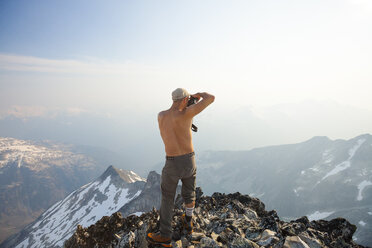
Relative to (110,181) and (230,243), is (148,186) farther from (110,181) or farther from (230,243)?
(230,243)

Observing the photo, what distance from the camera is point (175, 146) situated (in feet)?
22.8

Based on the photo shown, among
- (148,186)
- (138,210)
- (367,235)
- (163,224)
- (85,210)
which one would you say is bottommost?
(367,235)

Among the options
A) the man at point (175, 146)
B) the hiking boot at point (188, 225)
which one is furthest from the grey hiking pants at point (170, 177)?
the hiking boot at point (188, 225)

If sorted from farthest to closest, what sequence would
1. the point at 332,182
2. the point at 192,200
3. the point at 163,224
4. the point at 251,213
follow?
the point at 332,182 → the point at 251,213 → the point at 192,200 → the point at 163,224

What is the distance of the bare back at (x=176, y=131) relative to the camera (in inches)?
264

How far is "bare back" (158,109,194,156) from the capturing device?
6707 mm

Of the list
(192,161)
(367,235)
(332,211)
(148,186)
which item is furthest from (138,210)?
(332,211)

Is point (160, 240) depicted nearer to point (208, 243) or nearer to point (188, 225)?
point (188, 225)

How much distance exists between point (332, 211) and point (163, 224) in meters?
199

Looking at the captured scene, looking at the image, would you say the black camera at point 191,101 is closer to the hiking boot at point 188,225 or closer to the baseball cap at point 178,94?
→ the baseball cap at point 178,94

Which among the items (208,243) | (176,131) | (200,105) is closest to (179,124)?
(176,131)

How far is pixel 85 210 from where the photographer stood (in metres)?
116

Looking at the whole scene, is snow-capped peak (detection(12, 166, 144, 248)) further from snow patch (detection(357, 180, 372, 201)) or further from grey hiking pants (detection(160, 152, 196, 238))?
snow patch (detection(357, 180, 372, 201))

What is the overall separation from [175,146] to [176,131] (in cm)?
52
